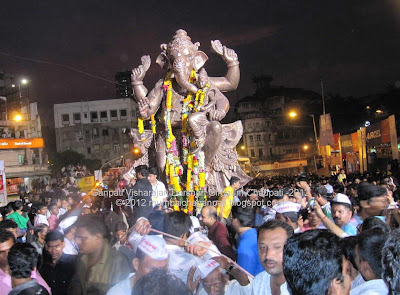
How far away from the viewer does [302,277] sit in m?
2.27

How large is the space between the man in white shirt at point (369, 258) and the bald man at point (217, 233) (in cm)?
185

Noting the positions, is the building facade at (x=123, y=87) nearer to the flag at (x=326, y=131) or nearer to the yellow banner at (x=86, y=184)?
the flag at (x=326, y=131)

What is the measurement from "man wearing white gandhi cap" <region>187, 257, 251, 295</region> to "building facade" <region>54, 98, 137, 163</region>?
52612 mm

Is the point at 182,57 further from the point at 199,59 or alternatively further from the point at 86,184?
the point at 86,184

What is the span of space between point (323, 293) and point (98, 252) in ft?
6.40

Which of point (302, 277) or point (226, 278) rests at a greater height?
point (302, 277)

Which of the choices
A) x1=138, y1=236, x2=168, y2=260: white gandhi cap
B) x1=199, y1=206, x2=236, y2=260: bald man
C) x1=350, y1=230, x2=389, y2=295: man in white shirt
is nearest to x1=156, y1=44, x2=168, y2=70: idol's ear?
x1=199, y1=206, x2=236, y2=260: bald man

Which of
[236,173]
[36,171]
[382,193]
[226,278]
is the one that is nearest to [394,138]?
[236,173]

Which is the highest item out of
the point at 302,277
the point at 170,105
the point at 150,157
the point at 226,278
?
the point at 170,105

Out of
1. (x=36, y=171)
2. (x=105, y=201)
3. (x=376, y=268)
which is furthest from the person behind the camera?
(x=36, y=171)

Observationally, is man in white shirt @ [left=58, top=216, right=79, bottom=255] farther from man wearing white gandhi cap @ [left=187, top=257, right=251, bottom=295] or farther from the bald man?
man wearing white gandhi cap @ [left=187, top=257, right=251, bottom=295]

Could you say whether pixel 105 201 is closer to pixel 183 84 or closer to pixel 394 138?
pixel 183 84

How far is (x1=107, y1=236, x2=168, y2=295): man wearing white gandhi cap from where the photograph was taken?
2.89 meters

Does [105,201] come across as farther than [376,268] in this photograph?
Yes
